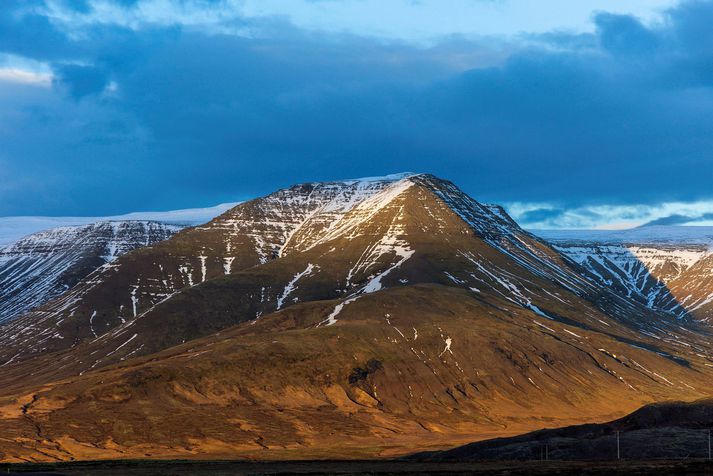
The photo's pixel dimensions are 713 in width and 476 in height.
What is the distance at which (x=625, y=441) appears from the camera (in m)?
163

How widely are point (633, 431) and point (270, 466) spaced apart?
203 feet

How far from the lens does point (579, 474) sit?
129000mm

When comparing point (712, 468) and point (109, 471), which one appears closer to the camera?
point (712, 468)

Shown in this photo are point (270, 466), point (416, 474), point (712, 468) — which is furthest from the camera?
point (270, 466)

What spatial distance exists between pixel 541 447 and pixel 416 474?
119 ft

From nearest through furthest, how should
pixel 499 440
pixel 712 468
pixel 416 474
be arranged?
pixel 712 468
pixel 416 474
pixel 499 440

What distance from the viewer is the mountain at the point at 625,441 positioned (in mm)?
156750

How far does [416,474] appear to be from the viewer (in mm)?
139375

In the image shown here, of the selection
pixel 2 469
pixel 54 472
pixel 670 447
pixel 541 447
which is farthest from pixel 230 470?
pixel 670 447

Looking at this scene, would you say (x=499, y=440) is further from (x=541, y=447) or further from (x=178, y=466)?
(x=178, y=466)

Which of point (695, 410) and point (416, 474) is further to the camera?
point (695, 410)

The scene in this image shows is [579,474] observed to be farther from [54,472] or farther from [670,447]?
[54,472]

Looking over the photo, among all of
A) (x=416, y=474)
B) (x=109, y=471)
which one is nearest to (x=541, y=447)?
(x=416, y=474)

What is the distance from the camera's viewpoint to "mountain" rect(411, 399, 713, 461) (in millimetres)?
156750
